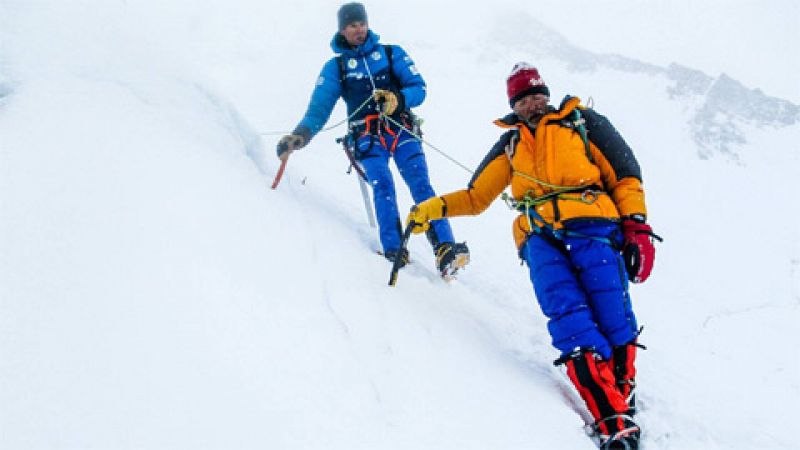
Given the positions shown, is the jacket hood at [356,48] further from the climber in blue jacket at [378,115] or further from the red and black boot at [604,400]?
the red and black boot at [604,400]

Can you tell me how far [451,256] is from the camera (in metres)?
4.72

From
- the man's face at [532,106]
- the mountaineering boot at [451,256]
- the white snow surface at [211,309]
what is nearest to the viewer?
the white snow surface at [211,309]

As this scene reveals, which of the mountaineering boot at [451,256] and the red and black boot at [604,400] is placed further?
the mountaineering boot at [451,256]

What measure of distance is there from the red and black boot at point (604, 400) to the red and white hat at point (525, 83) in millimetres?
1759

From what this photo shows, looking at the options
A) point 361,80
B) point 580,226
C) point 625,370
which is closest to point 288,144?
point 361,80

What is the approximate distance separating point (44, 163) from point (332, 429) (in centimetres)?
231

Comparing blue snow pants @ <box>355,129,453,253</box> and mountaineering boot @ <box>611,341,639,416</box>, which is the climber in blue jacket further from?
mountaineering boot @ <box>611,341,639,416</box>

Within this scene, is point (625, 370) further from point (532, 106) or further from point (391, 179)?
point (391, 179)

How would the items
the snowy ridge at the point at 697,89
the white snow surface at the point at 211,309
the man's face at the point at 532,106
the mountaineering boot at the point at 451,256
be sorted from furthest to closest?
the snowy ridge at the point at 697,89
the mountaineering boot at the point at 451,256
the man's face at the point at 532,106
the white snow surface at the point at 211,309

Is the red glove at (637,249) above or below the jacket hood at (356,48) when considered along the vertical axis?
below

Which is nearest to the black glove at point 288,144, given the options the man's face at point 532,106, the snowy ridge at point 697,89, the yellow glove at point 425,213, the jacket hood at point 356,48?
the jacket hood at point 356,48

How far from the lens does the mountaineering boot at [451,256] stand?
15.5ft

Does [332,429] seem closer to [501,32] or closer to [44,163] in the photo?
[44,163]

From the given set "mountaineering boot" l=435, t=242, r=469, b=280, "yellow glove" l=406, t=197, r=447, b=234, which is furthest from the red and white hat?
"mountaineering boot" l=435, t=242, r=469, b=280
